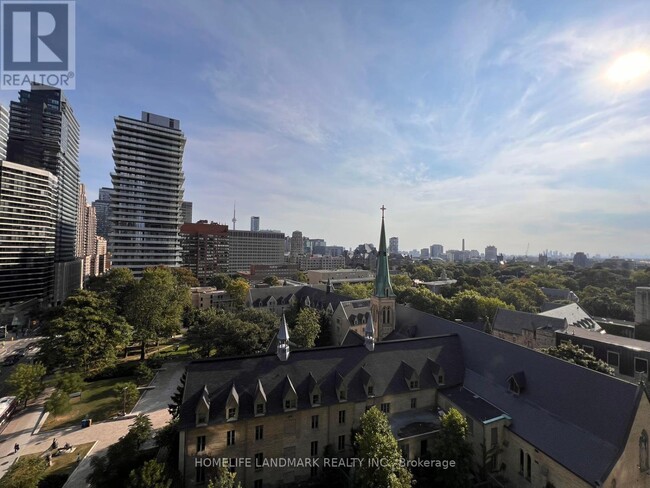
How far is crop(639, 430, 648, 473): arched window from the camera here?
84.0 ft

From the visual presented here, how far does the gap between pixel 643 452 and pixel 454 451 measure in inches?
621

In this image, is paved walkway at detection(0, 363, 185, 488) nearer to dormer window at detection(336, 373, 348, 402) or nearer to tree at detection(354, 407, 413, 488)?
dormer window at detection(336, 373, 348, 402)

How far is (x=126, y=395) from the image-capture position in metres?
44.7

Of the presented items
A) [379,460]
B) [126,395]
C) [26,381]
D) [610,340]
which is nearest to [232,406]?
[379,460]

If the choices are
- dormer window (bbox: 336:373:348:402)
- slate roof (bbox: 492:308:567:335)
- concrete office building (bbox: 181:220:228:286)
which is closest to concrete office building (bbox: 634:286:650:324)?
slate roof (bbox: 492:308:567:335)

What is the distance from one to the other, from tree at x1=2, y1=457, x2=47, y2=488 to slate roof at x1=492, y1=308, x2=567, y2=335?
266ft

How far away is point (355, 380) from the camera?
1393 inches

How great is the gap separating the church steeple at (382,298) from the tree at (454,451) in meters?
22.6

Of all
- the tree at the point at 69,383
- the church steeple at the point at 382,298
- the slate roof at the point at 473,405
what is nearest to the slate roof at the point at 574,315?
the church steeple at the point at 382,298

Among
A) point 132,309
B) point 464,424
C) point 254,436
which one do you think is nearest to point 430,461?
point 464,424

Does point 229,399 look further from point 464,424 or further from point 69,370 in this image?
point 69,370

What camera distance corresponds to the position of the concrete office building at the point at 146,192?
132250 millimetres

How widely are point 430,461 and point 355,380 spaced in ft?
34.9

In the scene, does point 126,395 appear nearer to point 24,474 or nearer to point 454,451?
point 24,474
